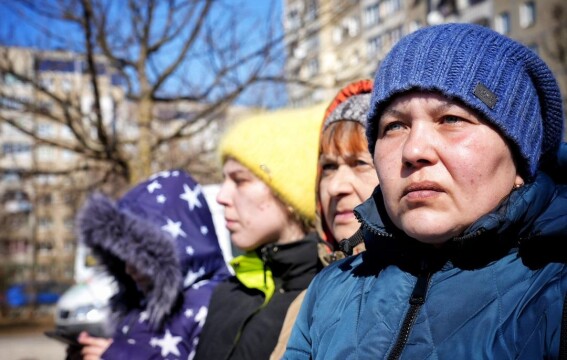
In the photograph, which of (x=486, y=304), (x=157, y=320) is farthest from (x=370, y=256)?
(x=157, y=320)

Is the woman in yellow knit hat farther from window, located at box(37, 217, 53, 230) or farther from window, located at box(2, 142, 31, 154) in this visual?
window, located at box(37, 217, 53, 230)

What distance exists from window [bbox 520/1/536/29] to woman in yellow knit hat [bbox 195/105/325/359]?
27739 mm

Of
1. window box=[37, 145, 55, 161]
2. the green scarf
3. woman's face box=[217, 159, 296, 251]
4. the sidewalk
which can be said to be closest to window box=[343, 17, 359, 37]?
window box=[37, 145, 55, 161]

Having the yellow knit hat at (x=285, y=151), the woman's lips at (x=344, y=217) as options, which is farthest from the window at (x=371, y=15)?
the woman's lips at (x=344, y=217)

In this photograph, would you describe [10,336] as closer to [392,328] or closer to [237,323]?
[237,323]

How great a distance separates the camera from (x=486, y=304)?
134 cm

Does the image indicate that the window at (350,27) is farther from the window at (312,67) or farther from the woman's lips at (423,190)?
the woman's lips at (423,190)

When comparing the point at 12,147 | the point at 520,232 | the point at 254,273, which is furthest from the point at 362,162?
the point at 12,147

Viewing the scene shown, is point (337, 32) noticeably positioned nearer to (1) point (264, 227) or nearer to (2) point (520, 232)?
(1) point (264, 227)

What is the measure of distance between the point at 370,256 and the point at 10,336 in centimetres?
1780

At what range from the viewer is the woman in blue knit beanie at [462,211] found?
1.32 meters

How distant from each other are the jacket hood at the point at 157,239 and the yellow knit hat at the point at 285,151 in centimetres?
43

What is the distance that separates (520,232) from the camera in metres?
1.38

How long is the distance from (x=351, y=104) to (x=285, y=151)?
0.59m
